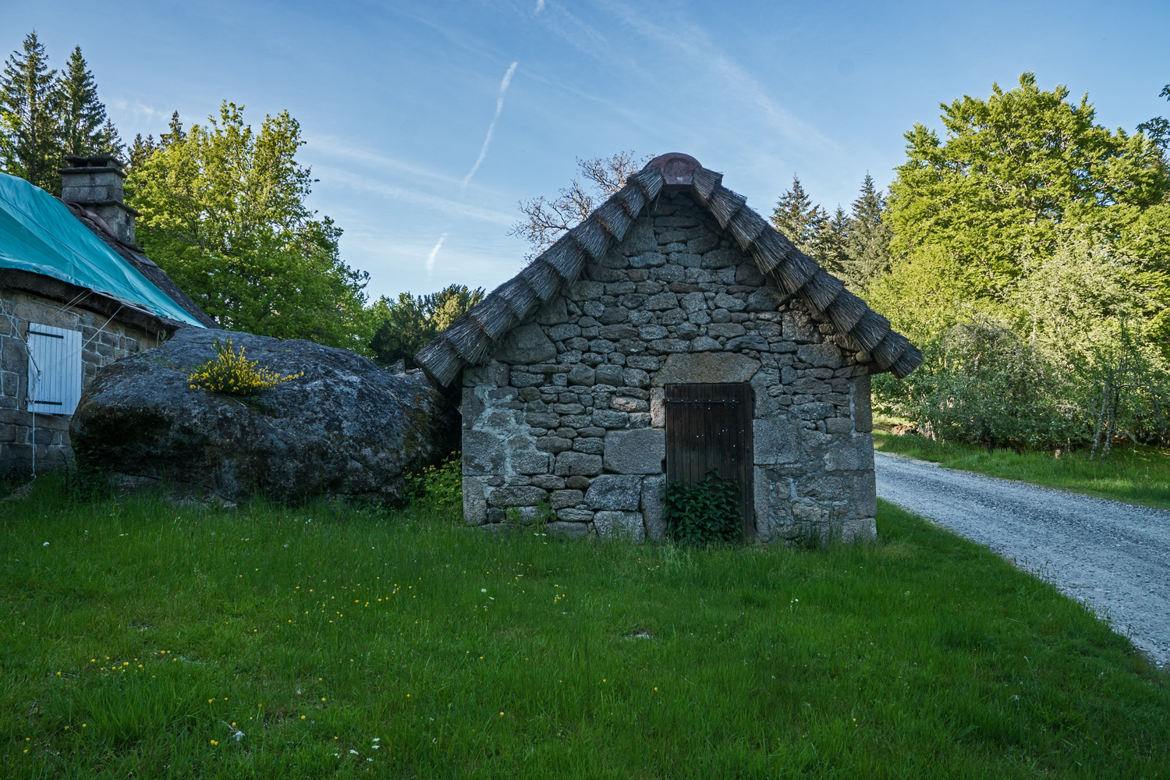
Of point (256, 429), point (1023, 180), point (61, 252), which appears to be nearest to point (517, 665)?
point (256, 429)

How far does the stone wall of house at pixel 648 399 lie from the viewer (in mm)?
6715

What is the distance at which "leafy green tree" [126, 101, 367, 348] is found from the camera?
18.4m

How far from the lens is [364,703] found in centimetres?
300

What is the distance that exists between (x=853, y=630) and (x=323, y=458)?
211 inches

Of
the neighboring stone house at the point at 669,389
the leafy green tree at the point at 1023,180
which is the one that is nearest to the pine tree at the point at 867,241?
the leafy green tree at the point at 1023,180

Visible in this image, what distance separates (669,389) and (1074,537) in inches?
223

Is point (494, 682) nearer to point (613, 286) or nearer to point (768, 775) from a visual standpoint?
point (768, 775)

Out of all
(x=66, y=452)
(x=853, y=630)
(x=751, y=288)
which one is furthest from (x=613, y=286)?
(x=66, y=452)

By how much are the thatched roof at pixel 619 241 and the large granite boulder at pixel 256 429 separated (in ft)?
4.63

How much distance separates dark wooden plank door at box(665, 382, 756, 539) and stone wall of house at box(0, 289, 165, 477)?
7.36m

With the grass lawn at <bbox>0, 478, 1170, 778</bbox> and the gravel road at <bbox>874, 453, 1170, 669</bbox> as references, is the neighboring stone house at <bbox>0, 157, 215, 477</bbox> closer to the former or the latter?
the grass lawn at <bbox>0, 478, 1170, 778</bbox>

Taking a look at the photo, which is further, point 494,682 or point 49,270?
point 49,270

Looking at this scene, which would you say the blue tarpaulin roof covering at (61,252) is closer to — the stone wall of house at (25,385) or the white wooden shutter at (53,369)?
the stone wall of house at (25,385)

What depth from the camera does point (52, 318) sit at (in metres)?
8.51
